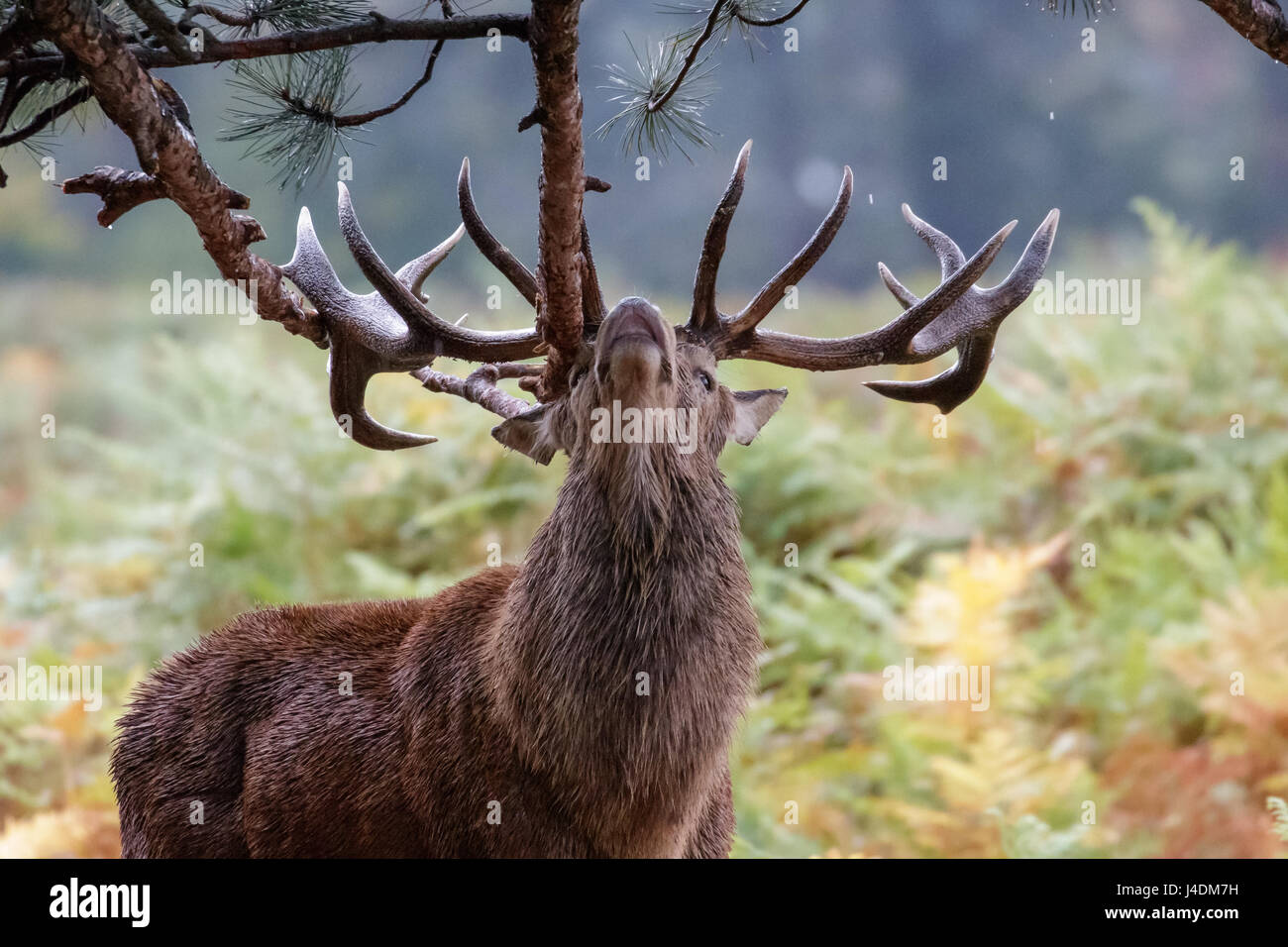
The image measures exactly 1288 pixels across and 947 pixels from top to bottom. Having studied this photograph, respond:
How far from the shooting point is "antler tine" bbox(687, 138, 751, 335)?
86.8 inches

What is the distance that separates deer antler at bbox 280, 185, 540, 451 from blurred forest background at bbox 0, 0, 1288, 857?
0.62 m

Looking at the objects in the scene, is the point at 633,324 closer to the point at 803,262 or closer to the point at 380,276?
the point at 803,262

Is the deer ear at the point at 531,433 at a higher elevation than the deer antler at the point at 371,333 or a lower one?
lower

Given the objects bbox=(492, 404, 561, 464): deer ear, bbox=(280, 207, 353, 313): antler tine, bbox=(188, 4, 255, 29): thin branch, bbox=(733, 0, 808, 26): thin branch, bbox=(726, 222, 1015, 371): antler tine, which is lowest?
bbox=(492, 404, 561, 464): deer ear

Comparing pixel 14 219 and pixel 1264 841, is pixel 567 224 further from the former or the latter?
pixel 14 219

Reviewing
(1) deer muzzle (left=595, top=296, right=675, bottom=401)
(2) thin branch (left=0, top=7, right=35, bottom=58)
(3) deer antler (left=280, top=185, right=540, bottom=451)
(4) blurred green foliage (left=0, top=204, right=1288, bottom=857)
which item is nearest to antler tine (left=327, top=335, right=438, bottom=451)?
(3) deer antler (left=280, top=185, right=540, bottom=451)

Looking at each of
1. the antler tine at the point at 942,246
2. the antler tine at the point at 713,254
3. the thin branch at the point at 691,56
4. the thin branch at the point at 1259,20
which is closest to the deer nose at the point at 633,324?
the antler tine at the point at 713,254

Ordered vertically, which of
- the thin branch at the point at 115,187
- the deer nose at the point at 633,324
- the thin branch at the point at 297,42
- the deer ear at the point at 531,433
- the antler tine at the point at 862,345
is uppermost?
the thin branch at the point at 297,42

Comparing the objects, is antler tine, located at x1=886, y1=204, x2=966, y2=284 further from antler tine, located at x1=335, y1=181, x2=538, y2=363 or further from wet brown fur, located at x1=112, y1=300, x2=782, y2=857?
antler tine, located at x1=335, y1=181, x2=538, y2=363

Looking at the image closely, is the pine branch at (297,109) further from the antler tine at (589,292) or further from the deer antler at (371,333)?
the antler tine at (589,292)

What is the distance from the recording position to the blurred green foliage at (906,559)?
436 cm

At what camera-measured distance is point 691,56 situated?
2.15 meters

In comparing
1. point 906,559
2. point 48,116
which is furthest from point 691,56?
point 906,559
